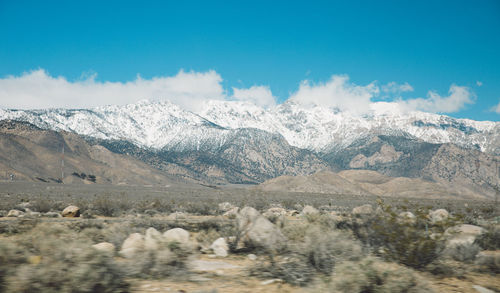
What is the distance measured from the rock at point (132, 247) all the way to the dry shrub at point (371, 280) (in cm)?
501

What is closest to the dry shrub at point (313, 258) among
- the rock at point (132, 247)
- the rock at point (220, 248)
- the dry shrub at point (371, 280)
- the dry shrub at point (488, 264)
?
the dry shrub at point (371, 280)

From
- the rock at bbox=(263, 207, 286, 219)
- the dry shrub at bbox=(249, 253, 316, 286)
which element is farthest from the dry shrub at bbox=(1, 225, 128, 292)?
the rock at bbox=(263, 207, 286, 219)

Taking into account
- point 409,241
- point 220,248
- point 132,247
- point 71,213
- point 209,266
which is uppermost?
point 409,241

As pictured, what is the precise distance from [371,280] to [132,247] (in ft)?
22.6

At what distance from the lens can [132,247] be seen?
34.5 ft

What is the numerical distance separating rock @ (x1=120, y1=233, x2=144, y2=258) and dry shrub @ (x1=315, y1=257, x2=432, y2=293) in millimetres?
5011

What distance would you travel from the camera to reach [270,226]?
1306cm

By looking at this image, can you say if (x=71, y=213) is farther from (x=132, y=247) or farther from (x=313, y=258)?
(x=313, y=258)

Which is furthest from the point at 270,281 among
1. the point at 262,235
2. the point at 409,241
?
the point at 262,235

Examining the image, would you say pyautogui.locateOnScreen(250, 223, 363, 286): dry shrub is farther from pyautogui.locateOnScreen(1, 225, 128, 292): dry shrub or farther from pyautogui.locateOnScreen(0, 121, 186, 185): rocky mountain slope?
pyautogui.locateOnScreen(0, 121, 186, 185): rocky mountain slope

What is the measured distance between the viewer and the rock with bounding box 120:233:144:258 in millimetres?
9272

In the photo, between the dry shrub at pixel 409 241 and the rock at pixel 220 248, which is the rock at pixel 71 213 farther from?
the dry shrub at pixel 409 241

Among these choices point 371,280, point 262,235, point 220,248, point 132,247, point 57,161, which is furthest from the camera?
point 57,161

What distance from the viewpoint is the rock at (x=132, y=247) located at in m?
9.27
